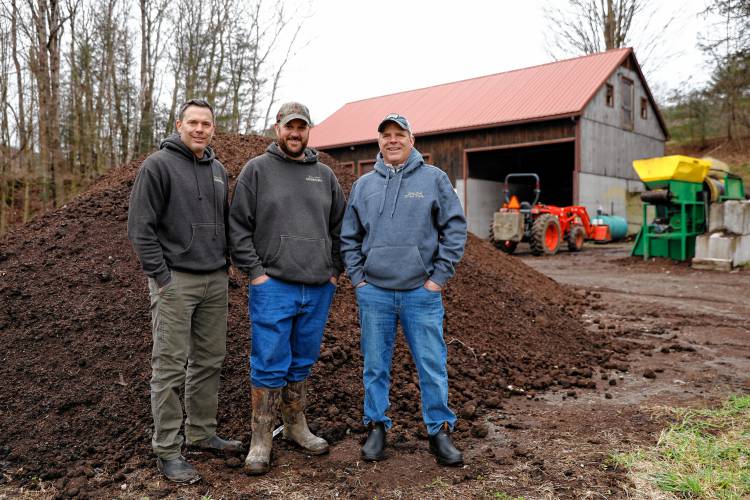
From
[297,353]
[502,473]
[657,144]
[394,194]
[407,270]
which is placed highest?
[657,144]

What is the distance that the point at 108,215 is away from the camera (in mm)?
5141

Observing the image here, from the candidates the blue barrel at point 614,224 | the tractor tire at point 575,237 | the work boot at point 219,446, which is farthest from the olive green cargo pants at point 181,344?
the blue barrel at point 614,224

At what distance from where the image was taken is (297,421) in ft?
10.4

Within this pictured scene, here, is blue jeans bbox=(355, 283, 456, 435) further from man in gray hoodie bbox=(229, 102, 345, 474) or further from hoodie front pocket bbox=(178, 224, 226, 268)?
hoodie front pocket bbox=(178, 224, 226, 268)

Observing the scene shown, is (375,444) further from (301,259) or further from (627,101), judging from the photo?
(627,101)

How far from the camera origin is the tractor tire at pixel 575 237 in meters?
15.4

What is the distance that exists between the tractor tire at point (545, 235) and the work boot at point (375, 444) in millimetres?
11718

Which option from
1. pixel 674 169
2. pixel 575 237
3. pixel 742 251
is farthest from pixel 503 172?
pixel 742 251

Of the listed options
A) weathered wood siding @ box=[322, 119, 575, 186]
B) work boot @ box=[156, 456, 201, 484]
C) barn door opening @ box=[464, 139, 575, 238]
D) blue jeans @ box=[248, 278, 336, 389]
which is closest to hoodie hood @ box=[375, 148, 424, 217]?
blue jeans @ box=[248, 278, 336, 389]

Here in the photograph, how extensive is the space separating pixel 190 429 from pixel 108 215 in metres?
2.79

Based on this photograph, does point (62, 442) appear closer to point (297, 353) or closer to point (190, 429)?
point (190, 429)

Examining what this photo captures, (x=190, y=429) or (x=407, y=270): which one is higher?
(x=407, y=270)

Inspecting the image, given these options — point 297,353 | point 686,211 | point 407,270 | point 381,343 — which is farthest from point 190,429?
point 686,211

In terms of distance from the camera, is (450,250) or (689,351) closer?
(450,250)
